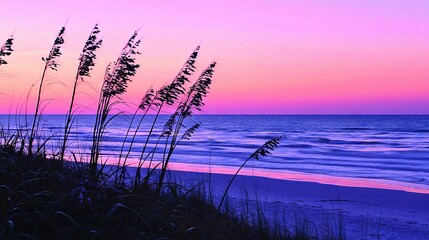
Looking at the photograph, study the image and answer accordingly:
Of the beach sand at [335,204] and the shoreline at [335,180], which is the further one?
the shoreline at [335,180]

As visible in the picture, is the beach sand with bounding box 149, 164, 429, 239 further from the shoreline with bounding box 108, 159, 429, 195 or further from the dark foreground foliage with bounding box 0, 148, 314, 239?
the dark foreground foliage with bounding box 0, 148, 314, 239

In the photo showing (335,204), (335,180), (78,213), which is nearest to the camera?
(78,213)

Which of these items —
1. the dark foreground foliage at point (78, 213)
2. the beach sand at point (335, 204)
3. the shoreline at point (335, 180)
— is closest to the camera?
the dark foreground foliage at point (78, 213)

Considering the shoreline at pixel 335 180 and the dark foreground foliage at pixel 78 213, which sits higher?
the dark foreground foliage at pixel 78 213

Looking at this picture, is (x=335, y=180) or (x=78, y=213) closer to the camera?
(x=78, y=213)

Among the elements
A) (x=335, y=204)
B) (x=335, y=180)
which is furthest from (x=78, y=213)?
(x=335, y=180)

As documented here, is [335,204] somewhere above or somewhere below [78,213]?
below

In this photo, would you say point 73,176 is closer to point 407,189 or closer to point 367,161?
point 407,189

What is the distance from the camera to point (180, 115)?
16.3 ft

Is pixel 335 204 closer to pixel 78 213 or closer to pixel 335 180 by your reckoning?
pixel 335 180

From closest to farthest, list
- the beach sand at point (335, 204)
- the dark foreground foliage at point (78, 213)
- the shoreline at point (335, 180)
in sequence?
1. the dark foreground foliage at point (78, 213)
2. the beach sand at point (335, 204)
3. the shoreline at point (335, 180)

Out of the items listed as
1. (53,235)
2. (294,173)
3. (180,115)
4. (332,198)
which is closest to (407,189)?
(332,198)

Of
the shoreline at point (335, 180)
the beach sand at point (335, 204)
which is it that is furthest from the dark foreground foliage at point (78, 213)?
the shoreline at point (335, 180)

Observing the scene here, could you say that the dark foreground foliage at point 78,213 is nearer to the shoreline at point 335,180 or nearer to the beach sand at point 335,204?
the beach sand at point 335,204
